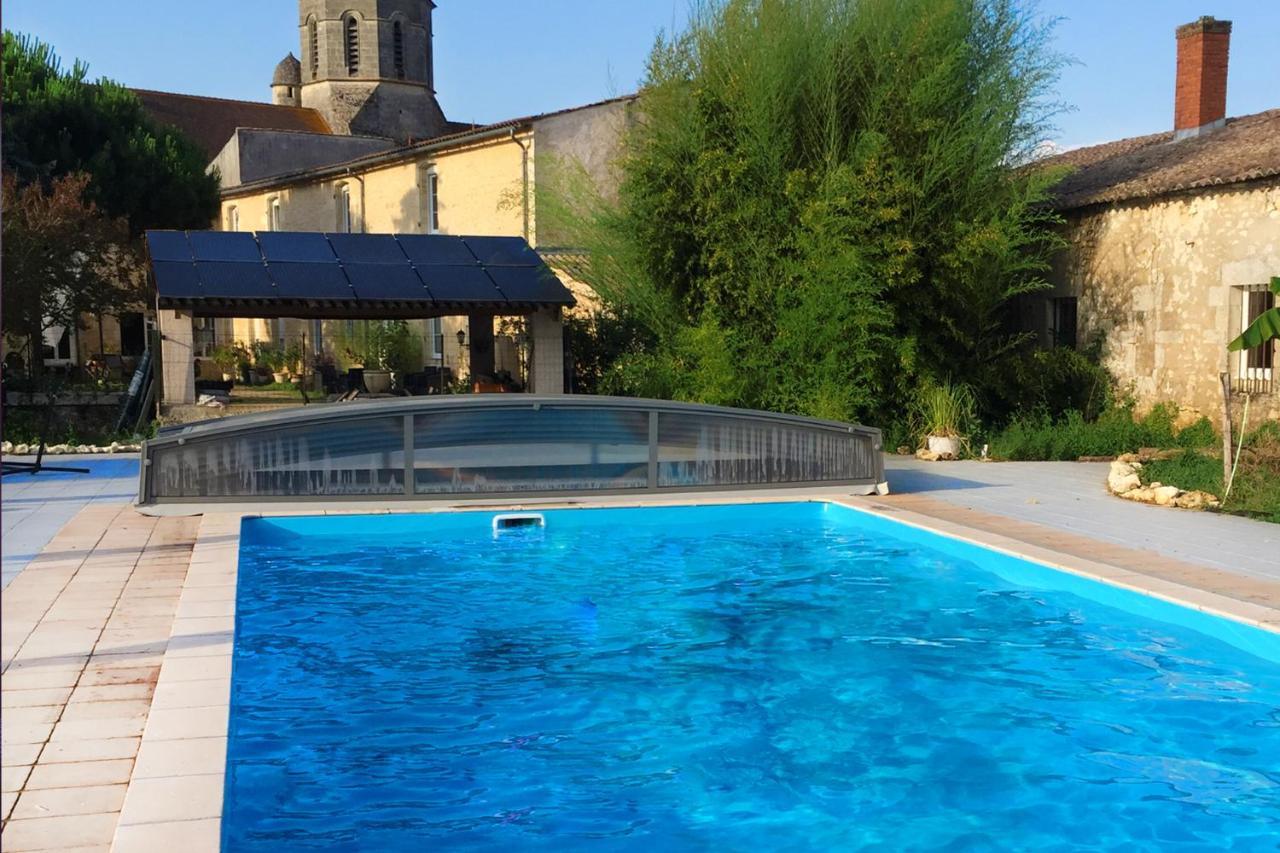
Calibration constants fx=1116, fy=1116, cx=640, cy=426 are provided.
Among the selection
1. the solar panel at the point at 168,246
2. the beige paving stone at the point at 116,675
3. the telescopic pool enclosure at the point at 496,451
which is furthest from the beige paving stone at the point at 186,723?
Answer: the solar panel at the point at 168,246

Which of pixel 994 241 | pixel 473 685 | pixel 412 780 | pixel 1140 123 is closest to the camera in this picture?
pixel 412 780

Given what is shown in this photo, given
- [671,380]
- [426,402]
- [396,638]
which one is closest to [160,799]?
[396,638]

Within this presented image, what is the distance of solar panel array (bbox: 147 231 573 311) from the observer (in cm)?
1560

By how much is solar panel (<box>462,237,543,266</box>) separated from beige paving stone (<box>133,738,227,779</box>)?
1396 centimetres

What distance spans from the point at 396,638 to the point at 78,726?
2.70 meters

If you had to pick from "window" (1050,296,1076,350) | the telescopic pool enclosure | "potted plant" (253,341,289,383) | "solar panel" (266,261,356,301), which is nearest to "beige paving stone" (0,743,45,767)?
the telescopic pool enclosure

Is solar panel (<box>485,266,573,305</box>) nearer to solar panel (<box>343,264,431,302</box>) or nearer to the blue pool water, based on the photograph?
solar panel (<box>343,264,431,302</box>)

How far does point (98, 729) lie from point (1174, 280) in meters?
14.6

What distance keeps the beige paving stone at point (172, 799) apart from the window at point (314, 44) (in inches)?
1821

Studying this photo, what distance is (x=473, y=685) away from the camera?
6.01 m

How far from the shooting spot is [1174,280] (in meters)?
15.1

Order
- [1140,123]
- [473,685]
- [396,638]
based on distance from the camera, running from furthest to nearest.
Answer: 1. [1140,123]
2. [396,638]
3. [473,685]

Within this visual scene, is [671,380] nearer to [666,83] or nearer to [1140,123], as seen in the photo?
[666,83]

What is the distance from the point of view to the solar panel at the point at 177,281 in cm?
1502
